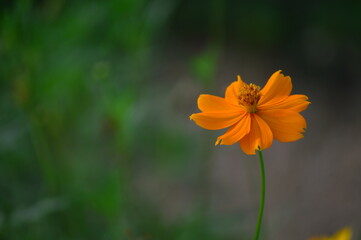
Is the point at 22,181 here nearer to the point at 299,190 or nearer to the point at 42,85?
the point at 42,85

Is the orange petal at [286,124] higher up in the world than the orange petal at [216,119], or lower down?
lower down

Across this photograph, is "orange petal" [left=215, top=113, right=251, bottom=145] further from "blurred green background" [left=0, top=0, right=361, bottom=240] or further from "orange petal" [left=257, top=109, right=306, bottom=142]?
"blurred green background" [left=0, top=0, right=361, bottom=240]

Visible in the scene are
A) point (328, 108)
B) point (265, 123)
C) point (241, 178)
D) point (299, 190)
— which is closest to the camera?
point (265, 123)

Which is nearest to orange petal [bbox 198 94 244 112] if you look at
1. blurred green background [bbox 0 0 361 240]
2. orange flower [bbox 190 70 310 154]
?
orange flower [bbox 190 70 310 154]

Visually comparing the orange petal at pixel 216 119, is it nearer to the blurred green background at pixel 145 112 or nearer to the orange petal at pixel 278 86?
the orange petal at pixel 278 86

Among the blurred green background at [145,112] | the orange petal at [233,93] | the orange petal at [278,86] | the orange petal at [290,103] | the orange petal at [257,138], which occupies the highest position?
the blurred green background at [145,112]

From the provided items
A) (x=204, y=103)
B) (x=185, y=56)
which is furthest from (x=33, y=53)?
(x=185, y=56)

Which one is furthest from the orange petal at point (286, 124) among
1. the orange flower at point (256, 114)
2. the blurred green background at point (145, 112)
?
the blurred green background at point (145, 112)

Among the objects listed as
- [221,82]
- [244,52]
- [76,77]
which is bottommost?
[76,77]
